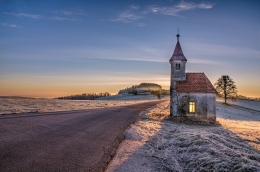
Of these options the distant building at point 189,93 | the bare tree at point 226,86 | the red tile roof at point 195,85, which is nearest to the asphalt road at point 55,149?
the distant building at point 189,93

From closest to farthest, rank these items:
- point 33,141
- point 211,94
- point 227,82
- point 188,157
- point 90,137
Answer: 1. point 188,157
2. point 33,141
3. point 90,137
4. point 211,94
5. point 227,82

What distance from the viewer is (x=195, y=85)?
23109 mm

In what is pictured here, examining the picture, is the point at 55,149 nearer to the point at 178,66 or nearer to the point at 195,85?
the point at 195,85

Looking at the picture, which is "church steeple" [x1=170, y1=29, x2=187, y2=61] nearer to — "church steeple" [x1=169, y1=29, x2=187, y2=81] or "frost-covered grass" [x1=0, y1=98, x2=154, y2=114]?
"church steeple" [x1=169, y1=29, x2=187, y2=81]

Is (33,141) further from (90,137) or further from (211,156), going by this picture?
(211,156)

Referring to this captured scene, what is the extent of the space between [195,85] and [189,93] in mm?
1301

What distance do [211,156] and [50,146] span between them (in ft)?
23.9

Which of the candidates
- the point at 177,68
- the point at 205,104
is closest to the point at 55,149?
the point at 205,104

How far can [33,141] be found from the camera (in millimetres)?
10164

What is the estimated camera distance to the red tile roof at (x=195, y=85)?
22.5 metres

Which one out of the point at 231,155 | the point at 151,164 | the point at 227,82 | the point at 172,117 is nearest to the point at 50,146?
the point at 151,164

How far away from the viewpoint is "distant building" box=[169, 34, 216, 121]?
73.1ft

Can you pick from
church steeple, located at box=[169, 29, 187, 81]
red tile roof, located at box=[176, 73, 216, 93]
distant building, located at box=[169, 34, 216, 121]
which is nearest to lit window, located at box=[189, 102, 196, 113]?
distant building, located at box=[169, 34, 216, 121]

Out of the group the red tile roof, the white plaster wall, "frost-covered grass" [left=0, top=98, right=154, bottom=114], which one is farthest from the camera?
"frost-covered grass" [left=0, top=98, right=154, bottom=114]
